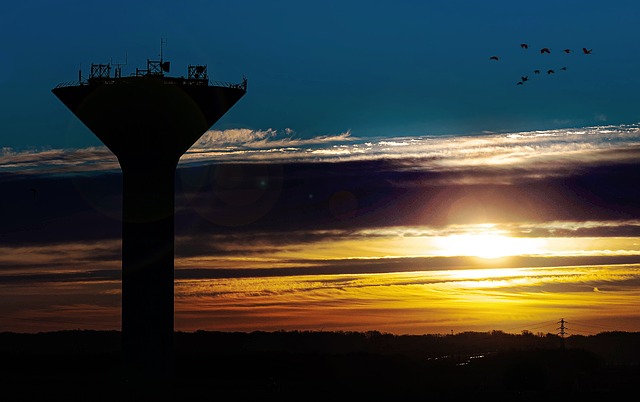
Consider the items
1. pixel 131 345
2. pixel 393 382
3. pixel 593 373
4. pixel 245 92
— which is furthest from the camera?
pixel 593 373

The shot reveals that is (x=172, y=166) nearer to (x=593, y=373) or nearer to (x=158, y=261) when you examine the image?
(x=158, y=261)

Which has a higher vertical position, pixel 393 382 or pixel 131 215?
pixel 131 215

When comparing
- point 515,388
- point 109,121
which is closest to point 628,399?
point 515,388

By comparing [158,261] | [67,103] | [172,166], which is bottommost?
[158,261]

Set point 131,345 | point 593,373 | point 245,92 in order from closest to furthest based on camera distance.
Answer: point 131,345
point 245,92
point 593,373

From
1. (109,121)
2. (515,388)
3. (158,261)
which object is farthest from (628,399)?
(109,121)

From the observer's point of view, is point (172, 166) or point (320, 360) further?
point (320, 360)
